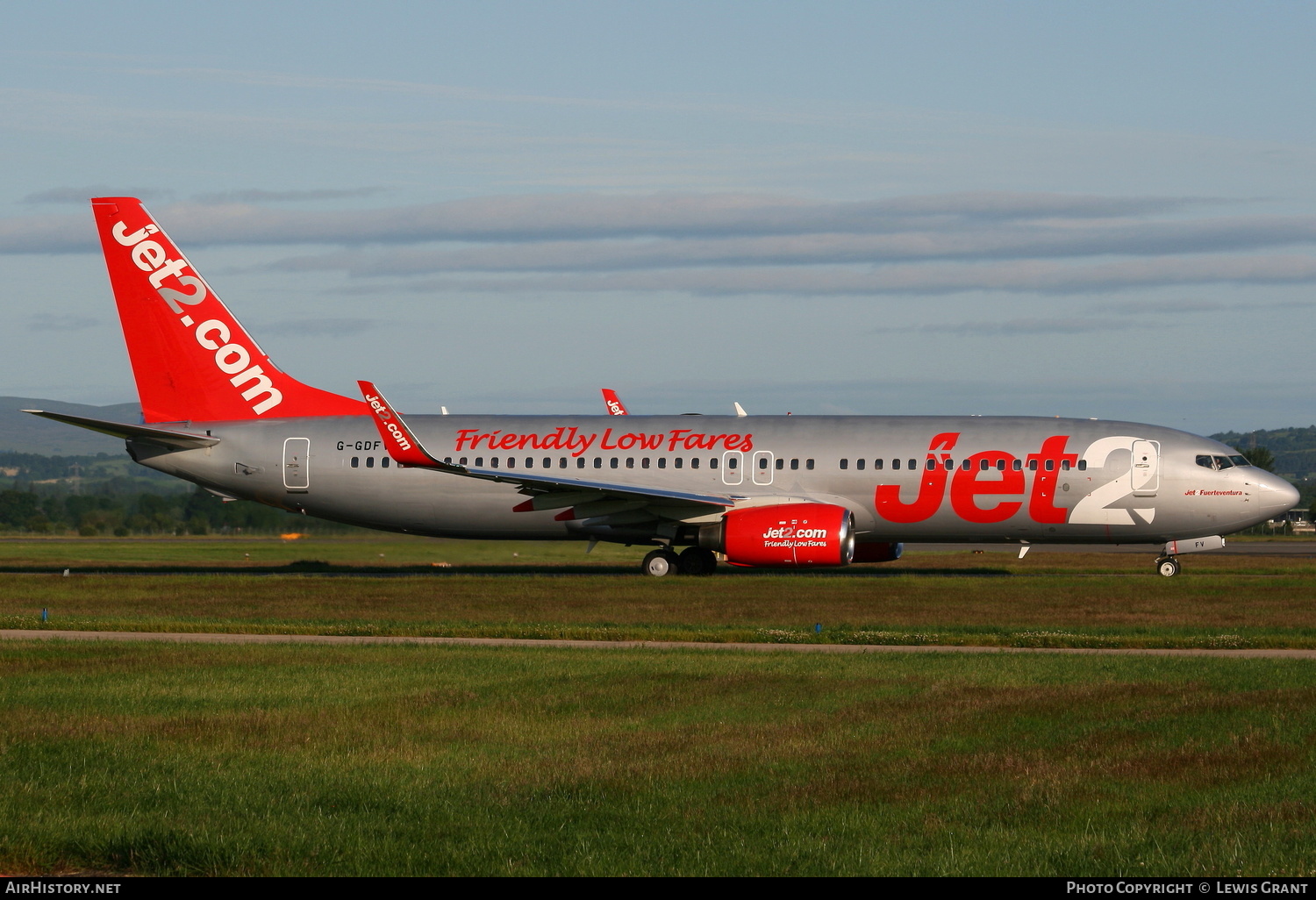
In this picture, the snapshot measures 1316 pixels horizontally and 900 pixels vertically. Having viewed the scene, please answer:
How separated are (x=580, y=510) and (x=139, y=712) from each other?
23.5m

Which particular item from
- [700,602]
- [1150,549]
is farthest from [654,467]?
[1150,549]

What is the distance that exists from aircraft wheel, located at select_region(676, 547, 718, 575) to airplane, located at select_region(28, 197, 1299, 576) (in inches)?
2.9

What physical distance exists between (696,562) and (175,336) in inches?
610

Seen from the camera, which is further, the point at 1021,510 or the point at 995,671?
the point at 1021,510

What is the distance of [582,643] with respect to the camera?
22.3 meters

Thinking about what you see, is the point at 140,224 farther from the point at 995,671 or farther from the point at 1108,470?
the point at 995,671

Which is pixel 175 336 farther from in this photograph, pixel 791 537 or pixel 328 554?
pixel 791 537

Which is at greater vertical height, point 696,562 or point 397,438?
point 397,438

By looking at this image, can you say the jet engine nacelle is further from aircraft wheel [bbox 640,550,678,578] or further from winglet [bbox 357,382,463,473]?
winglet [bbox 357,382,463,473]

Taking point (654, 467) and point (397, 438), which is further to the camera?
point (654, 467)

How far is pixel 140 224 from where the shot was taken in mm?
39375

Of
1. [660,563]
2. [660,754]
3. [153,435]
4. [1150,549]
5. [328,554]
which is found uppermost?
[153,435]

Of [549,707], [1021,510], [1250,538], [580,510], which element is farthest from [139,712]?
[1250,538]

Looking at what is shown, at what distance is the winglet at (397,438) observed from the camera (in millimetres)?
35688
